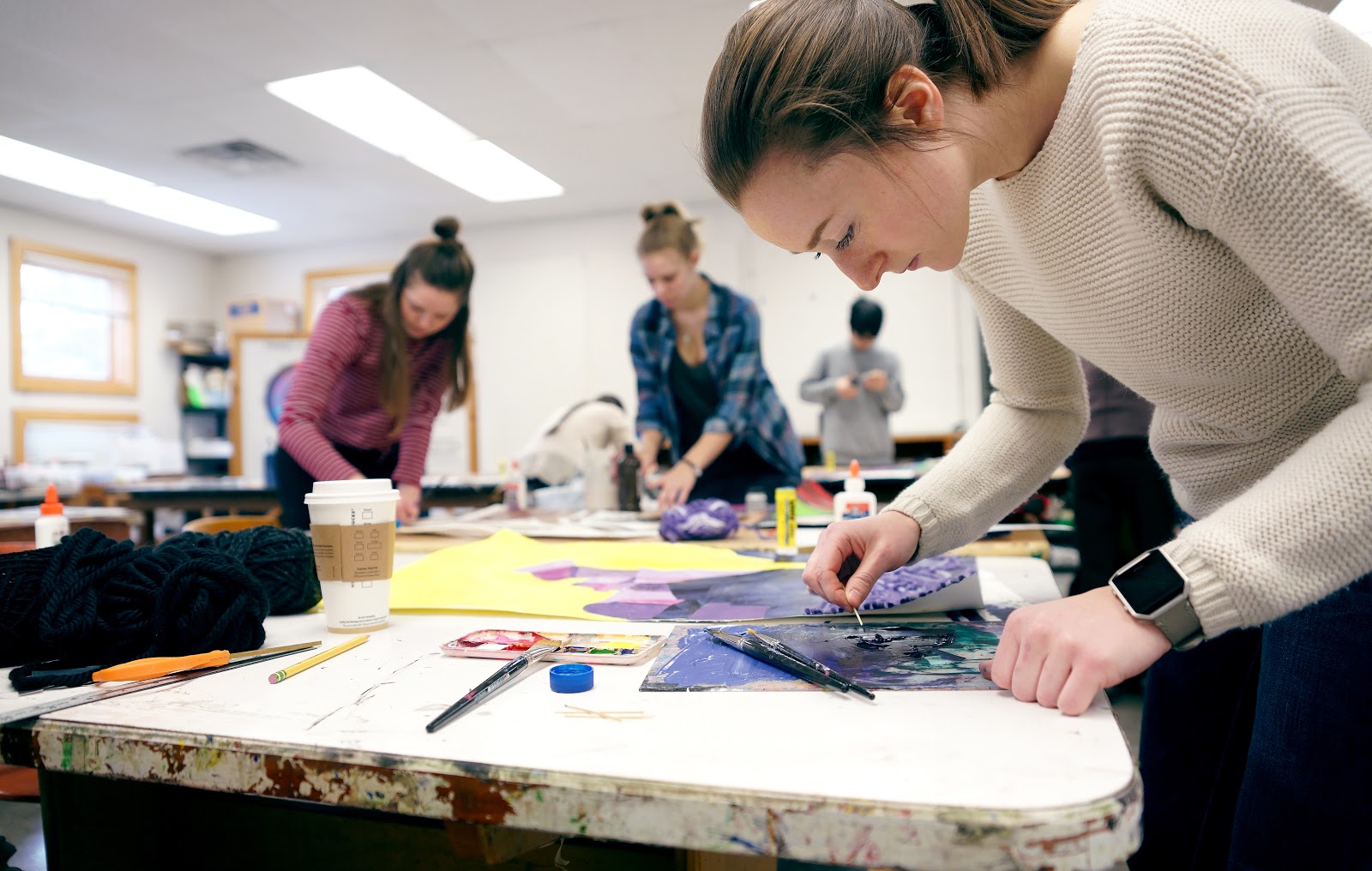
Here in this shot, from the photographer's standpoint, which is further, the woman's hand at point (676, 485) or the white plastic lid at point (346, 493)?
the woman's hand at point (676, 485)

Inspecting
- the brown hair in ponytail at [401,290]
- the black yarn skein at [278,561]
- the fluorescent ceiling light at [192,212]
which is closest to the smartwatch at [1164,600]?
the black yarn skein at [278,561]

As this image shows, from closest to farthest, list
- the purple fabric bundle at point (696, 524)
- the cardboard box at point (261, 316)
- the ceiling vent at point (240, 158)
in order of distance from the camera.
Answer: the purple fabric bundle at point (696, 524)
the ceiling vent at point (240, 158)
the cardboard box at point (261, 316)

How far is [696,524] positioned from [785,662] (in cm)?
93

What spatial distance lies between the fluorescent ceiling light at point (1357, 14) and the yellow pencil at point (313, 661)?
4.95m

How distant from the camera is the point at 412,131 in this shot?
203 inches

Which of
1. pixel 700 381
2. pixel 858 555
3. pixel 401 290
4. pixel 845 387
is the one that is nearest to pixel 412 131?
pixel 845 387

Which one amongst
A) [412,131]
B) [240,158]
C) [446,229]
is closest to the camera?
[446,229]

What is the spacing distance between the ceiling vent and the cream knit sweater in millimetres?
5560

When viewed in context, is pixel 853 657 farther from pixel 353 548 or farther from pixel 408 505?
pixel 408 505

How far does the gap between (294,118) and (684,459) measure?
3897 millimetres

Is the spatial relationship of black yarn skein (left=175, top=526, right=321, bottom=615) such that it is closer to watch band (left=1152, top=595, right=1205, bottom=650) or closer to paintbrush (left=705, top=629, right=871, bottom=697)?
paintbrush (left=705, top=629, right=871, bottom=697)

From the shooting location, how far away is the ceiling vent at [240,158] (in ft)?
17.3

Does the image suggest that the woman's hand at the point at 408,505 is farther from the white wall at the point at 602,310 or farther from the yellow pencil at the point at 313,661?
the white wall at the point at 602,310

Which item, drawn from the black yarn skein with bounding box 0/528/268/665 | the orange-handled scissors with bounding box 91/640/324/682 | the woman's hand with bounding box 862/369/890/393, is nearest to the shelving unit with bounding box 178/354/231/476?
the woman's hand with bounding box 862/369/890/393
